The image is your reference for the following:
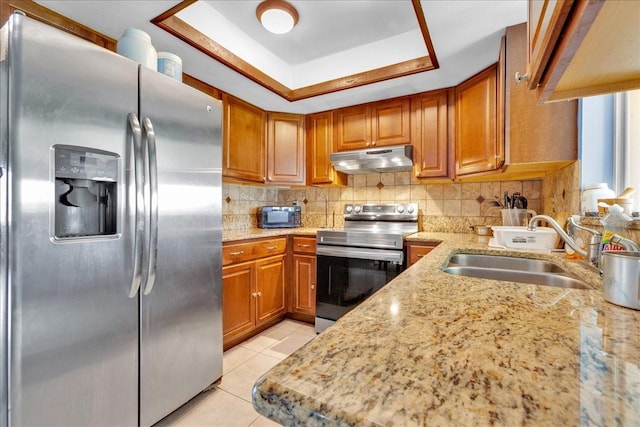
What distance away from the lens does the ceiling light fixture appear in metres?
1.80

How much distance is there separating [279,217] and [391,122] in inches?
57.0

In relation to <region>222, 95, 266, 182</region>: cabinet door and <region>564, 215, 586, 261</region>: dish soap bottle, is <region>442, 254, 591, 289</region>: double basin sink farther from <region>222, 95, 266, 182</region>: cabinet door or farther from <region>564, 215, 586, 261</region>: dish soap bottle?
<region>222, 95, 266, 182</region>: cabinet door

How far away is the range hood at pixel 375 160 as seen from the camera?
2.48m

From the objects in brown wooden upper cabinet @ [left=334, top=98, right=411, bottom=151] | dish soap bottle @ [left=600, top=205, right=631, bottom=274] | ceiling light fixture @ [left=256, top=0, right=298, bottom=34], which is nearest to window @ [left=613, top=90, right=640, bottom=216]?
dish soap bottle @ [left=600, top=205, right=631, bottom=274]

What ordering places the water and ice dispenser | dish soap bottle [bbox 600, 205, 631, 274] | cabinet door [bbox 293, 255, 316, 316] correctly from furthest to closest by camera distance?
cabinet door [bbox 293, 255, 316, 316], the water and ice dispenser, dish soap bottle [bbox 600, 205, 631, 274]

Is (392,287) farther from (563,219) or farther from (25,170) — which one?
(563,219)

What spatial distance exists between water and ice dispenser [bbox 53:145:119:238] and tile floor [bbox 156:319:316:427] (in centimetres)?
105

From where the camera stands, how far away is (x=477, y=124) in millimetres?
2096

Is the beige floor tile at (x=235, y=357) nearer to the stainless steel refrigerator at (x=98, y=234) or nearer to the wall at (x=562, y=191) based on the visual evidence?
the stainless steel refrigerator at (x=98, y=234)

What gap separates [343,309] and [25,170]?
7.06 feet

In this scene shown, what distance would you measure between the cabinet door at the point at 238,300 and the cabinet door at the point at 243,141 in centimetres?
81

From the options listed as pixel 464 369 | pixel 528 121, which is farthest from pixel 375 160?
pixel 464 369

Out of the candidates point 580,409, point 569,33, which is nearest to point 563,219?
point 569,33

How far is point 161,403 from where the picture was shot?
1.40 meters
